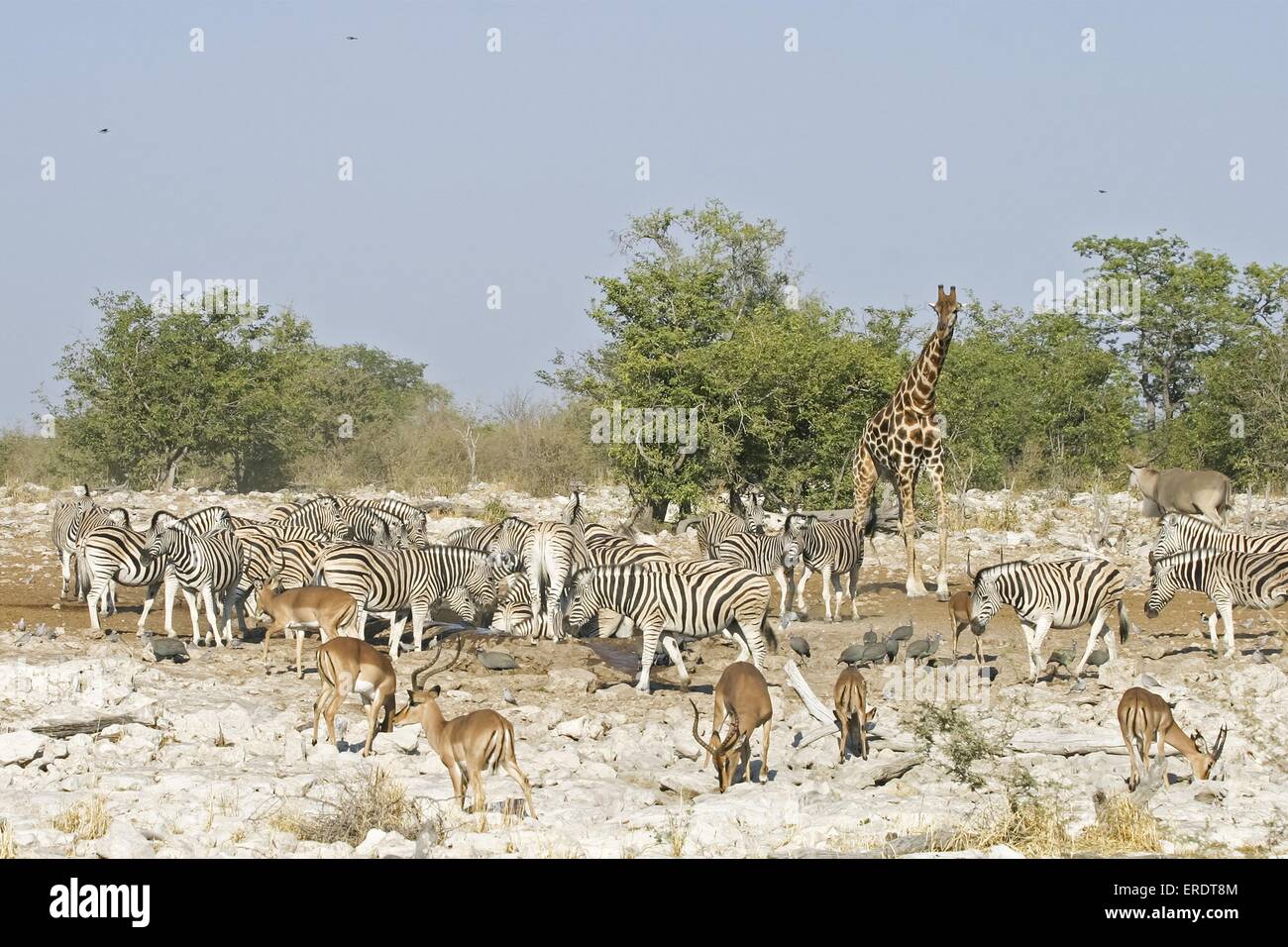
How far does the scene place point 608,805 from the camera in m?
9.41

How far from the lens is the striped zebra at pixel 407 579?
550 inches

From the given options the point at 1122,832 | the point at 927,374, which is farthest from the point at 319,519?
the point at 1122,832

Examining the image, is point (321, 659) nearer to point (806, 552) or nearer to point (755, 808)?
point (755, 808)

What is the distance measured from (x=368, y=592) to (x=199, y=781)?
176 inches

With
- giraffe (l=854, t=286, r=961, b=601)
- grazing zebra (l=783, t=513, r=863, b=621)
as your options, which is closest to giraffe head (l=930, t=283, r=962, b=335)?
giraffe (l=854, t=286, r=961, b=601)

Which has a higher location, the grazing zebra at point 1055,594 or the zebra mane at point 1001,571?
the zebra mane at point 1001,571

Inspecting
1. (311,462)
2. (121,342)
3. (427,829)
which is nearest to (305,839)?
(427,829)

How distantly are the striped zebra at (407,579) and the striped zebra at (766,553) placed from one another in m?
2.70

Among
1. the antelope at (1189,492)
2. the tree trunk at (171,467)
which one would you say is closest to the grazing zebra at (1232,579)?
the antelope at (1189,492)

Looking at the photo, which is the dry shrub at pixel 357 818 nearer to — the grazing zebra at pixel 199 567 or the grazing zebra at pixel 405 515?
the grazing zebra at pixel 199 567

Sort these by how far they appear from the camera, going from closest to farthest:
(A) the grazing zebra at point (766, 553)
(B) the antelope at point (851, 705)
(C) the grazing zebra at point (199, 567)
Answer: (B) the antelope at point (851, 705), (C) the grazing zebra at point (199, 567), (A) the grazing zebra at point (766, 553)

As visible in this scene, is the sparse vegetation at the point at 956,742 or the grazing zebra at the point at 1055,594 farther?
the grazing zebra at the point at 1055,594

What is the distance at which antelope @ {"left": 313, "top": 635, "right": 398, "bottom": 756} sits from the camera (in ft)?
34.3

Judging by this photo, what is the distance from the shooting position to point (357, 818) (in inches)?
336
